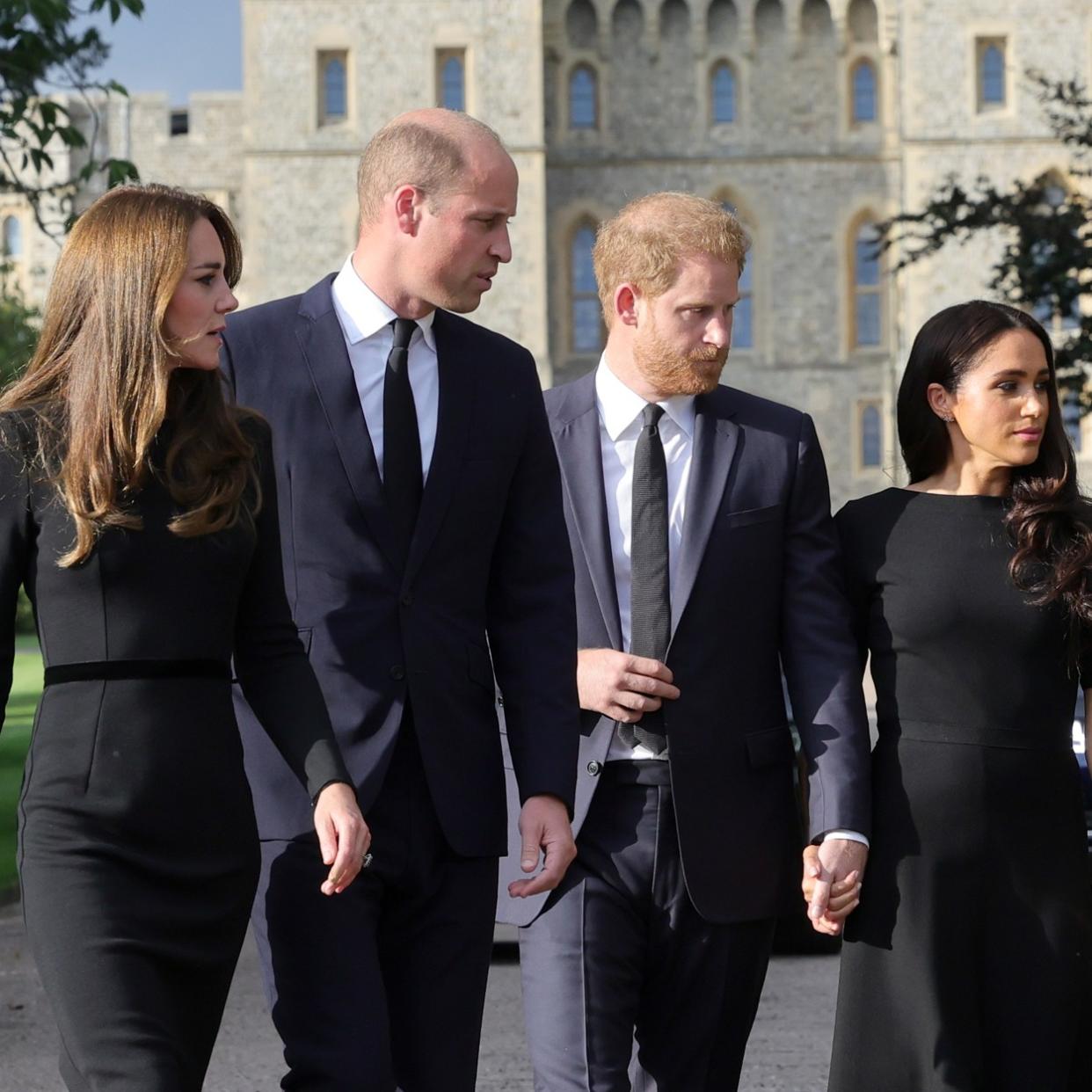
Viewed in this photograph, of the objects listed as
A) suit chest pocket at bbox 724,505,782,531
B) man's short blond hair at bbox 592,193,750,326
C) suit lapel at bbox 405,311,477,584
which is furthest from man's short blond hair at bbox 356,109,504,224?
suit chest pocket at bbox 724,505,782,531

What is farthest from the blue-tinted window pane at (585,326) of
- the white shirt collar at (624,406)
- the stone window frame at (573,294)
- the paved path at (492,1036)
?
the white shirt collar at (624,406)

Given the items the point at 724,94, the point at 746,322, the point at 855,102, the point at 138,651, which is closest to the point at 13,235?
the point at 724,94

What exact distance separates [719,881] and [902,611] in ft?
2.05

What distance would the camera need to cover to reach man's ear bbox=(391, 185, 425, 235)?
363 centimetres

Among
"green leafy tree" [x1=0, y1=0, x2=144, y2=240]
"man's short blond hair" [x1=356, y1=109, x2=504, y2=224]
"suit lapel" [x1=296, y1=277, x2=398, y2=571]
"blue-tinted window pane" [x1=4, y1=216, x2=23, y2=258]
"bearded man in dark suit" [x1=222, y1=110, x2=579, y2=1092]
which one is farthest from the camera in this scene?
"blue-tinted window pane" [x1=4, y1=216, x2=23, y2=258]

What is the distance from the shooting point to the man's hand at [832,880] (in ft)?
12.7

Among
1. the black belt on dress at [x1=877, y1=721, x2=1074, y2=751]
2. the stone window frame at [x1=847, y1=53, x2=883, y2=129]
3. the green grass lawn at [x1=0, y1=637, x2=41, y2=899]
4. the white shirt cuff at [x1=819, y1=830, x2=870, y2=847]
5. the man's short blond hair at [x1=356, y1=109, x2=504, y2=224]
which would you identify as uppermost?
the stone window frame at [x1=847, y1=53, x2=883, y2=129]

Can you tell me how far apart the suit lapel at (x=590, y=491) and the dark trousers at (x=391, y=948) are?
72cm

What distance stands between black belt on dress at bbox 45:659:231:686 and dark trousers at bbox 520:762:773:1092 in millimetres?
1175

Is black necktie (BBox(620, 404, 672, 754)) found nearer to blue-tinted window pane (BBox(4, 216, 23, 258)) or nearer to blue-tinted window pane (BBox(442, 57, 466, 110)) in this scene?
blue-tinted window pane (BBox(442, 57, 466, 110))

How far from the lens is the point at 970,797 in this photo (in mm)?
3924

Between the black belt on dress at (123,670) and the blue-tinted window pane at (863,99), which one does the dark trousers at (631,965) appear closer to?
the black belt on dress at (123,670)

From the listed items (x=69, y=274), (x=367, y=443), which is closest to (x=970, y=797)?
(x=367, y=443)

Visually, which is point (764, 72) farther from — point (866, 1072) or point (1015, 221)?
point (866, 1072)
